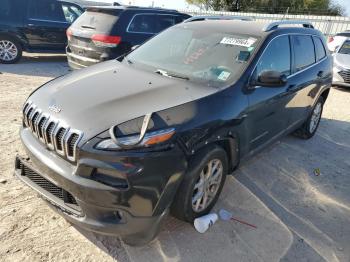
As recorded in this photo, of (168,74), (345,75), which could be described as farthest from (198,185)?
(345,75)

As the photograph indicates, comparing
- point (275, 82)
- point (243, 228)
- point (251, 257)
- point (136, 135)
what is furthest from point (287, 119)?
point (136, 135)

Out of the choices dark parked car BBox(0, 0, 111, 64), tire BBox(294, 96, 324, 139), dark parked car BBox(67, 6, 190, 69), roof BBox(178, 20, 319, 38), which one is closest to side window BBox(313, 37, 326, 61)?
tire BBox(294, 96, 324, 139)

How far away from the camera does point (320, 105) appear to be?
5.93m

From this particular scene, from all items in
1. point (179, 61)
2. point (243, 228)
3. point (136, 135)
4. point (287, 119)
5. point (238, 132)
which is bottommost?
point (243, 228)

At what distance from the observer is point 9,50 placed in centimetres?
921

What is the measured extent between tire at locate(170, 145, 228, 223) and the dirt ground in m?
0.21

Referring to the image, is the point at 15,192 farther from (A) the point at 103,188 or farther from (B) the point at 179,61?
(B) the point at 179,61

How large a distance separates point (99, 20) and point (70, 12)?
138 inches

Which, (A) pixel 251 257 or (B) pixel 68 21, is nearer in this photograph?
(A) pixel 251 257

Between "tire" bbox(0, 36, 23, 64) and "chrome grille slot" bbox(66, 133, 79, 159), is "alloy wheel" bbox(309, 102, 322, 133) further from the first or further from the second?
"tire" bbox(0, 36, 23, 64)

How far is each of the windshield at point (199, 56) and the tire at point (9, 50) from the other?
632 centimetres

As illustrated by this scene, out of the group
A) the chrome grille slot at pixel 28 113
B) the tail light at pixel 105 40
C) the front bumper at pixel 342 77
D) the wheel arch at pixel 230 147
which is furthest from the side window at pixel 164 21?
the chrome grille slot at pixel 28 113

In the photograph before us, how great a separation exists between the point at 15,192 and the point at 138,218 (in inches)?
62.5

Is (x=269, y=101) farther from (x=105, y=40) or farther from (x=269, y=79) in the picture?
(x=105, y=40)
